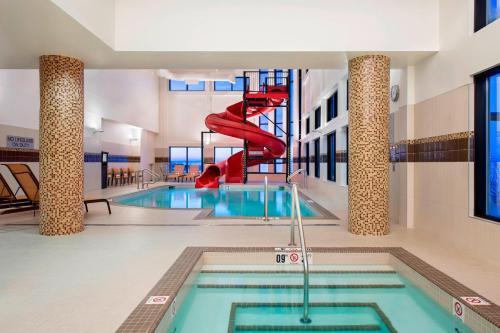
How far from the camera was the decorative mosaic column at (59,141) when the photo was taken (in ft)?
13.4

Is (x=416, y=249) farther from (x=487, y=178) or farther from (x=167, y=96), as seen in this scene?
(x=167, y=96)

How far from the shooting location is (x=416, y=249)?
3.39 m

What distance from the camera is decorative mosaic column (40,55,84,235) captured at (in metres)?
4.07

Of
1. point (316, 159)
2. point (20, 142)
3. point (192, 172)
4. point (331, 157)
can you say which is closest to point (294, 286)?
point (20, 142)

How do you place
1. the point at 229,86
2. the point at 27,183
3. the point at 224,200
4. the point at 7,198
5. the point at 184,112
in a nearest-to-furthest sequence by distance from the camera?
1. the point at 27,183
2. the point at 7,198
3. the point at 224,200
4. the point at 184,112
5. the point at 229,86

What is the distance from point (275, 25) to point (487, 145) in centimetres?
259

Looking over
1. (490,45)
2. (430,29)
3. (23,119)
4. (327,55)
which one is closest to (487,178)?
(490,45)

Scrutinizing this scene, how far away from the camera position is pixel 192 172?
596 inches

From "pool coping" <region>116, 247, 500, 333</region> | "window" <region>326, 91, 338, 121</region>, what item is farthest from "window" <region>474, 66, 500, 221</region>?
"window" <region>326, 91, 338, 121</region>

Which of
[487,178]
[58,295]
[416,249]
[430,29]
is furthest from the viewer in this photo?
[430,29]

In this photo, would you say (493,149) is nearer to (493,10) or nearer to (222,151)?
(493,10)

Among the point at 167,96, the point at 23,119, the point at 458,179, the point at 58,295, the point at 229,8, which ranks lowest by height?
the point at 58,295

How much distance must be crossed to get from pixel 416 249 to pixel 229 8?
3.41 meters

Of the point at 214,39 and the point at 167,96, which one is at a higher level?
the point at 167,96
